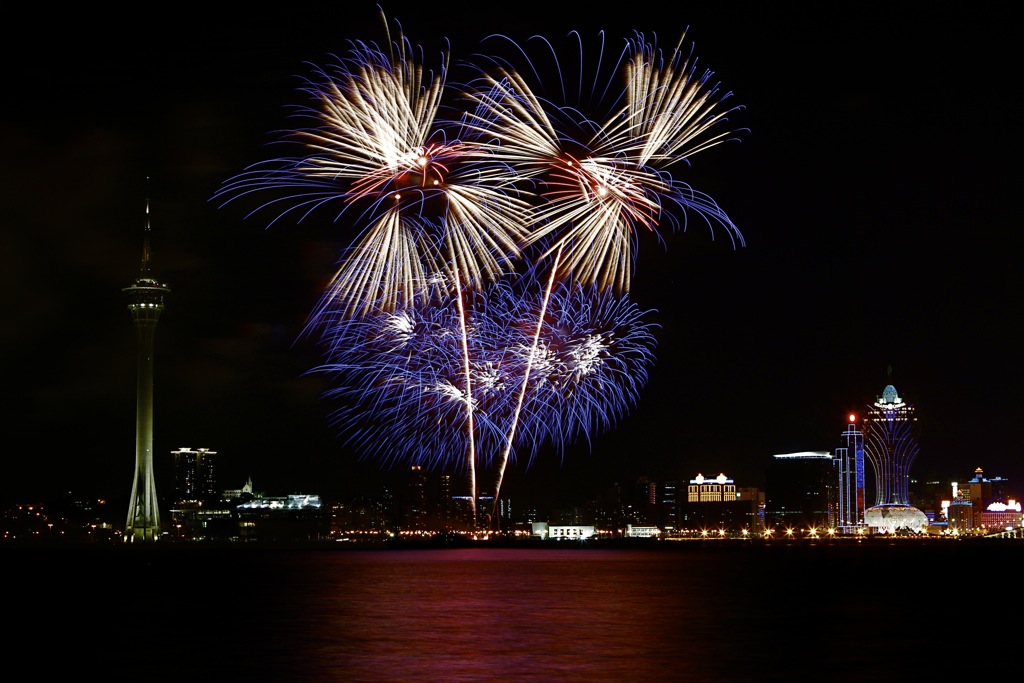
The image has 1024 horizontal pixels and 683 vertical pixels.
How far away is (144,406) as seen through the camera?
532ft

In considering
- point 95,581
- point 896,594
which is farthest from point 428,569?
point 896,594

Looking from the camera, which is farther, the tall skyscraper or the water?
the tall skyscraper

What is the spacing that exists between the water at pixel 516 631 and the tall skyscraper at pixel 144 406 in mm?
88753

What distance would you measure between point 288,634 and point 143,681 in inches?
443

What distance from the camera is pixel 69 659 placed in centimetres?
3325

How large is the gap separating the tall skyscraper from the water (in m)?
88.8

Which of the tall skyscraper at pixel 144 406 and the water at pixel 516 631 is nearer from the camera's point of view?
the water at pixel 516 631

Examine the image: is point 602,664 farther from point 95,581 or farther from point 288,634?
point 95,581

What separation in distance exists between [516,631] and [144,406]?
132 m

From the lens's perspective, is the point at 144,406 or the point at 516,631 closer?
the point at 516,631

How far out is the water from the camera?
3033 centimetres

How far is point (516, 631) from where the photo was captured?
129ft

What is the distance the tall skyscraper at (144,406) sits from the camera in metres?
161

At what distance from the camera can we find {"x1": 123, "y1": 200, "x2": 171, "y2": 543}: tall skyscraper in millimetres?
161250
